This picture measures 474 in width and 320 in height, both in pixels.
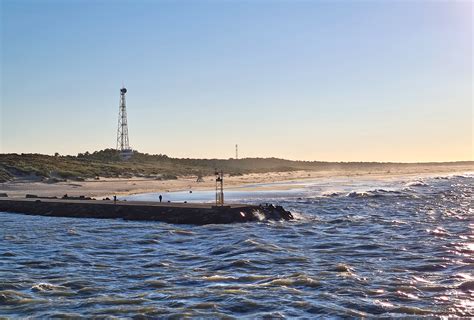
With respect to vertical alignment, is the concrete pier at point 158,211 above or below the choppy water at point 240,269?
above

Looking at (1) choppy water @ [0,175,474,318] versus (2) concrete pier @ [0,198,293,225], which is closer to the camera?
(1) choppy water @ [0,175,474,318]

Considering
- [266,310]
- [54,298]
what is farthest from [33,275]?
[266,310]

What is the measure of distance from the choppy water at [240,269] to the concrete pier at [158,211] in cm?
148

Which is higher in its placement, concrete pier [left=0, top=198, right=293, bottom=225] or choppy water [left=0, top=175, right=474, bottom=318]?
concrete pier [left=0, top=198, right=293, bottom=225]

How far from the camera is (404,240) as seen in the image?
22.5 meters

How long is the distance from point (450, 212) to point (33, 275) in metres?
25.7

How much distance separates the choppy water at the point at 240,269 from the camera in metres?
12.5

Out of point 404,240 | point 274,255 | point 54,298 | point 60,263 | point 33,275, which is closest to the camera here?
point 54,298

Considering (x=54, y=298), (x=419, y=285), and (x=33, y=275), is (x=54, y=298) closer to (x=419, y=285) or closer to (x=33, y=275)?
(x=33, y=275)

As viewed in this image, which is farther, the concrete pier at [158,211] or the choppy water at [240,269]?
the concrete pier at [158,211]

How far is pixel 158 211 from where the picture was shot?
1243 inches

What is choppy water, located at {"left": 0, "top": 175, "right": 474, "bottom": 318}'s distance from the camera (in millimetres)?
12523

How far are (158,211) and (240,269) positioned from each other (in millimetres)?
15500

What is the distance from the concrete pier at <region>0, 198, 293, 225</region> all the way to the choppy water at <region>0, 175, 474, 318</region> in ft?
4.86
